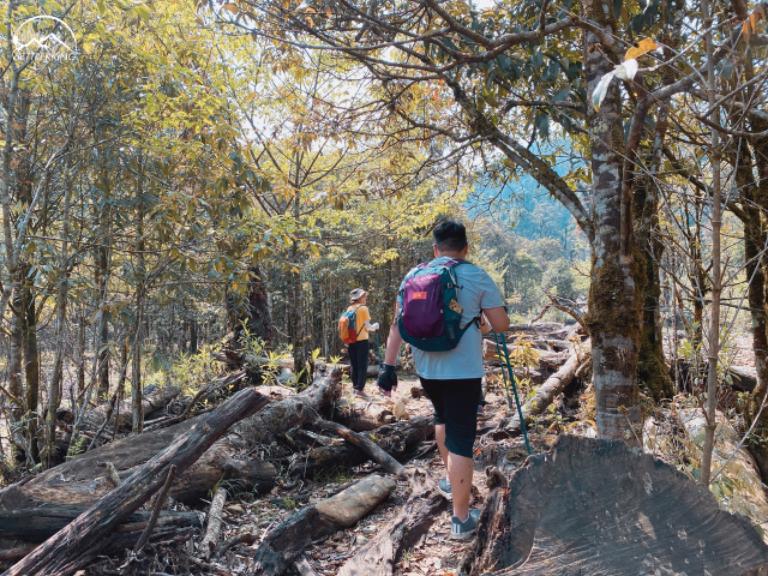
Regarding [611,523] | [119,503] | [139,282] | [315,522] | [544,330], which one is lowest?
[544,330]

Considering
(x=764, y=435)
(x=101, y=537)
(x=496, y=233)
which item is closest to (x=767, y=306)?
(x=764, y=435)

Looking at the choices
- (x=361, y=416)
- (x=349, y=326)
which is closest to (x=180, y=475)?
(x=361, y=416)

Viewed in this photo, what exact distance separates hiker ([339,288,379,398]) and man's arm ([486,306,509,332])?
516 cm

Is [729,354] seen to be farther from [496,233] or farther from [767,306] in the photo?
[496,233]

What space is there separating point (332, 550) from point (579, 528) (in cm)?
212

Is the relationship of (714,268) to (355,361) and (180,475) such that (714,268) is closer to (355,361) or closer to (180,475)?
(180,475)

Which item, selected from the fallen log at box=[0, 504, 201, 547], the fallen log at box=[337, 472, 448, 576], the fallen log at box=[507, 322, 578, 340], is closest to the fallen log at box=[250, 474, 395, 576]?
the fallen log at box=[337, 472, 448, 576]

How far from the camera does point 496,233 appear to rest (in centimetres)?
4250

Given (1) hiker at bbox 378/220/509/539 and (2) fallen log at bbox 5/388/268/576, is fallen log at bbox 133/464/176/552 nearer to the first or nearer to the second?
(2) fallen log at bbox 5/388/268/576

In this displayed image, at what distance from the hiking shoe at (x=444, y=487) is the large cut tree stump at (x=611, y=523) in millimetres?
1777

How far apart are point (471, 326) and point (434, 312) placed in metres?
0.28

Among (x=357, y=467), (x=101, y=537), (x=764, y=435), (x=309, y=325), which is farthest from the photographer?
(x=309, y=325)

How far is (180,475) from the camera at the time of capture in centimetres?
362

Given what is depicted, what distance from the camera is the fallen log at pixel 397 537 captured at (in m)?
2.94
